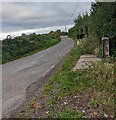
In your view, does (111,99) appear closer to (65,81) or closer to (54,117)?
(54,117)

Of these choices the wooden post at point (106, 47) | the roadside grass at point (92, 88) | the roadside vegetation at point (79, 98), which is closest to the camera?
the roadside vegetation at point (79, 98)

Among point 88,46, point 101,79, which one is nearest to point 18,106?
point 101,79

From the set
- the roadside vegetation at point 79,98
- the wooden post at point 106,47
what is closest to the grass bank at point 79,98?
the roadside vegetation at point 79,98

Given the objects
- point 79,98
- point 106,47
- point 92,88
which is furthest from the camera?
point 106,47

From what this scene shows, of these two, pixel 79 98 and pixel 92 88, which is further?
pixel 92 88

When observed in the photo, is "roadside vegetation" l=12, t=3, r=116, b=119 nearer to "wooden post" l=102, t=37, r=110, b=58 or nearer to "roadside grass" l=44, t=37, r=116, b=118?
"roadside grass" l=44, t=37, r=116, b=118

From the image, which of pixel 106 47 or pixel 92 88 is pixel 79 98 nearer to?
pixel 92 88

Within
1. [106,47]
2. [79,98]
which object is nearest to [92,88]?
[79,98]

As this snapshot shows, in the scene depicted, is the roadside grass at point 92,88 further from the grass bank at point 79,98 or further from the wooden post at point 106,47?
the wooden post at point 106,47

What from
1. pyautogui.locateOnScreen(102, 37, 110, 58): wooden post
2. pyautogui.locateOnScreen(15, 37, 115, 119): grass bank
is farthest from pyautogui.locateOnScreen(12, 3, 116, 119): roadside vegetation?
pyautogui.locateOnScreen(102, 37, 110, 58): wooden post

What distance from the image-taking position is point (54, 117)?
6496mm

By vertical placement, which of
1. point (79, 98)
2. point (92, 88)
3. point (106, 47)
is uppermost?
point (106, 47)

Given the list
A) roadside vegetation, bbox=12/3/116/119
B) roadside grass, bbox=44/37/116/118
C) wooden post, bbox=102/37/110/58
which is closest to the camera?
roadside vegetation, bbox=12/3/116/119

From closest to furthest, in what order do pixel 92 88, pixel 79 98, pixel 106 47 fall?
pixel 79 98
pixel 92 88
pixel 106 47
